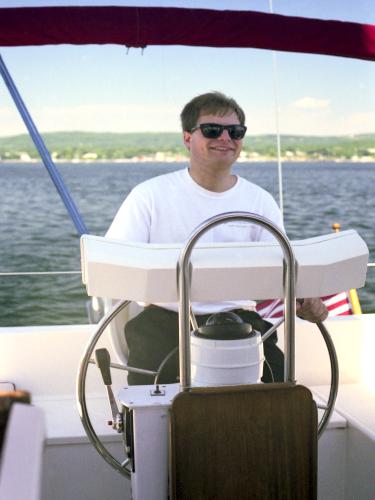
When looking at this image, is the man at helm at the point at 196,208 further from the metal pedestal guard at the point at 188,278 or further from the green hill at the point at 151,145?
the green hill at the point at 151,145

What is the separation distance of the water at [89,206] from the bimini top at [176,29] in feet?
58.2

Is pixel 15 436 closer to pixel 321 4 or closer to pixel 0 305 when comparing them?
pixel 0 305

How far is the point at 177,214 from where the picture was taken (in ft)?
7.11

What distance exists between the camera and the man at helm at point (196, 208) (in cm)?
210

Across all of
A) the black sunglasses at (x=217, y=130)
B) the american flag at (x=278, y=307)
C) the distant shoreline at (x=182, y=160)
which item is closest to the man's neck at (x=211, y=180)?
the black sunglasses at (x=217, y=130)

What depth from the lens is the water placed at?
2734 centimetres

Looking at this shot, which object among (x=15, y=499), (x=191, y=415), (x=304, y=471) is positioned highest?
(x=15, y=499)

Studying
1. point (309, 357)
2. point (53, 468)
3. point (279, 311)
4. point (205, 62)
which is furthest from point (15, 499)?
point (205, 62)

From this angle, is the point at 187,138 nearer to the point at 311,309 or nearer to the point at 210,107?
the point at 210,107

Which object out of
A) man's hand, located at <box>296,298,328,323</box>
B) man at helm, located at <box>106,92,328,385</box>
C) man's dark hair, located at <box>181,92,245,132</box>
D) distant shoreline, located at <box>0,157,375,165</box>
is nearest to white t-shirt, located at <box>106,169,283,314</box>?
man at helm, located at <box>106,92,328,385</box>

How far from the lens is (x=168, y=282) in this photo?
1329 millimetres

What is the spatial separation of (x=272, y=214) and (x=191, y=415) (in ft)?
3.32

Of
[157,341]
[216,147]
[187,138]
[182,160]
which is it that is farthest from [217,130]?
[182,160]

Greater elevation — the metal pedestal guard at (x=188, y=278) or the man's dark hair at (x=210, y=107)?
the man's dark hair at (x=210, y=107)
